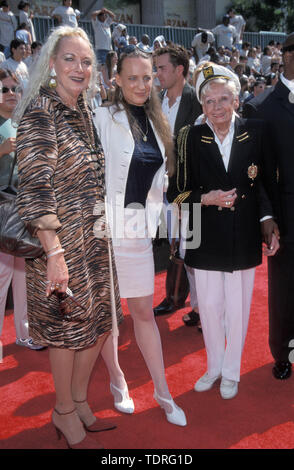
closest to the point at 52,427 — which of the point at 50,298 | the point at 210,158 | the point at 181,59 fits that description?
the point at 50,298

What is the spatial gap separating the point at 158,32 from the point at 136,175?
16.7 m

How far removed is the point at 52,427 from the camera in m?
2.55

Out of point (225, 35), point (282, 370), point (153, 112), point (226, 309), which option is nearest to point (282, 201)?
point (226, 309)

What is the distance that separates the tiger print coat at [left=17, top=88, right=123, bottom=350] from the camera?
6.37 feet

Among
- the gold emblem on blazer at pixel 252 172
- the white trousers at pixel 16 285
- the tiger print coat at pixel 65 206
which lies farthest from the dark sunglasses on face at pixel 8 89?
the gold emblem on blazer at pixel 252 172

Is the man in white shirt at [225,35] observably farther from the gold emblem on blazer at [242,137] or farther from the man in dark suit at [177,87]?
the gold emblem on blazer at [242,137]

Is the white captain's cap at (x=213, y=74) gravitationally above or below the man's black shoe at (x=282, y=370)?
above

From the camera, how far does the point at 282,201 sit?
279 centimetres

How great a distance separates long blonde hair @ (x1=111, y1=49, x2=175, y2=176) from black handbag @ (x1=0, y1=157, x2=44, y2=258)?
0.71m

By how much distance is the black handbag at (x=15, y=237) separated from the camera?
204 cm

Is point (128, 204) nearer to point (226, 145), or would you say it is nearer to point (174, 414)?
point (226, 145)

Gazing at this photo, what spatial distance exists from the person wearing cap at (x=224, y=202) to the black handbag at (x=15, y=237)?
38.5 inches

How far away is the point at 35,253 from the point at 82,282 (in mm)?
242

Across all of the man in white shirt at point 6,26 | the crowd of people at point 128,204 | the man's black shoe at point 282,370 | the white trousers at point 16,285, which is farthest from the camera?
the man in white shirt at point 6,26
